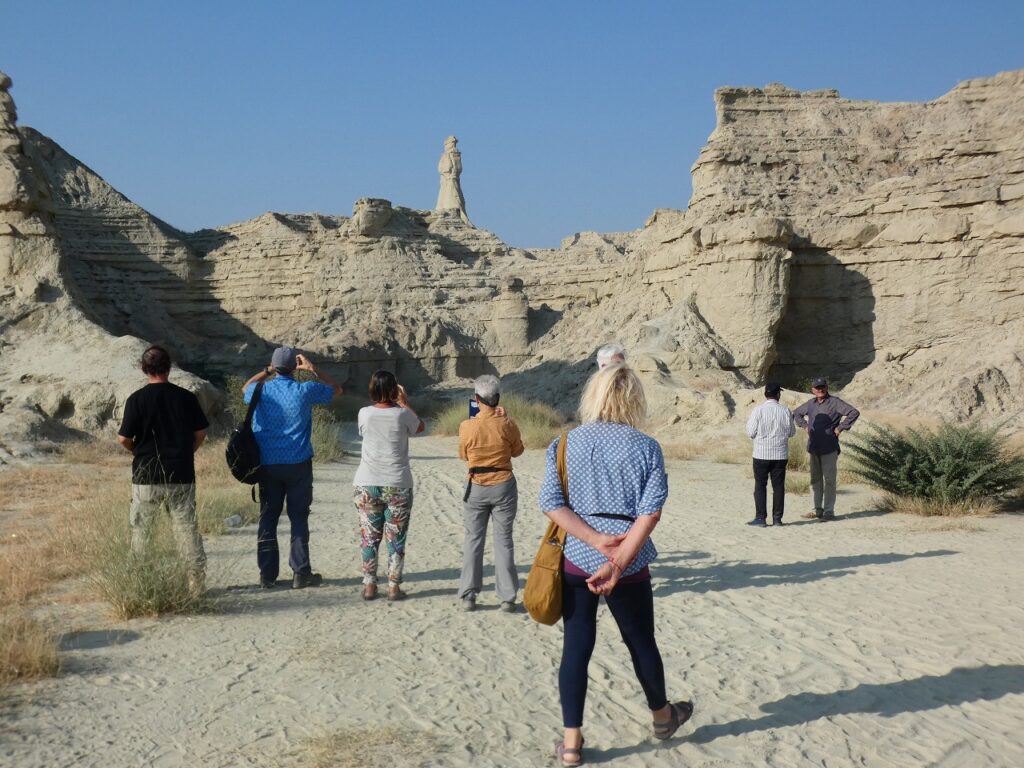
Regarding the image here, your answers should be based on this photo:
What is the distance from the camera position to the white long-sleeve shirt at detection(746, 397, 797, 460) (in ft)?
31.3

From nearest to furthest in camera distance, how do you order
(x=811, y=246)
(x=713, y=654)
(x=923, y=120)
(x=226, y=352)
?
(x=713, y=654)
(x=811, y=246)
(x=923, y=120)
(x=226, y=352)

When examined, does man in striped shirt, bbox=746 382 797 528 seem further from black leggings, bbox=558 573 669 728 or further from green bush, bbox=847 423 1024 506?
black leggings, bbox=558 573 669 728

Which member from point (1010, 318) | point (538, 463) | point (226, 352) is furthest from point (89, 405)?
point (1010, 318)

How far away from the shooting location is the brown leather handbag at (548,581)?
3.41 meters

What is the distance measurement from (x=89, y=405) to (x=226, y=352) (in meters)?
17.6

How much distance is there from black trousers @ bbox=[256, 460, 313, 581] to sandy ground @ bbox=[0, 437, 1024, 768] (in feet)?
0.83

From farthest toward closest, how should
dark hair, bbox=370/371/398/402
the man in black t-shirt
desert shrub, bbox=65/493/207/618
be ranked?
dark hair, bbox=370/371/398/402 < the man in black t-shirt < desert shrub, bbox=65/493/207/618

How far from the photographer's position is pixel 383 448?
6035mm

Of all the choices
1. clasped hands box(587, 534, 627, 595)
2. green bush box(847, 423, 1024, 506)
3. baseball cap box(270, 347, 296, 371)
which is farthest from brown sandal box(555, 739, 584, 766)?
green bush box(847, 423, 1024, 506)

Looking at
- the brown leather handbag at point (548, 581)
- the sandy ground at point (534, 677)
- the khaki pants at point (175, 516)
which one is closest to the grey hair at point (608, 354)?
the brown leather handbag at point (548, 581)

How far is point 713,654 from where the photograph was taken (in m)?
5.14

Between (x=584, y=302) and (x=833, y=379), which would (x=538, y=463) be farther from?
(x=584, y=302)

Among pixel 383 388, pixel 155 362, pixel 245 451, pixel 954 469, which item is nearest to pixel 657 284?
pixel 954 469

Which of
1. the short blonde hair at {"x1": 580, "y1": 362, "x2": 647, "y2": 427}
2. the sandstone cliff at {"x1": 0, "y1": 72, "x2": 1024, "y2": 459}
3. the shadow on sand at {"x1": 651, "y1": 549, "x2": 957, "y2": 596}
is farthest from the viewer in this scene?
the sandstone cliff at {"x1": 0, "y1": 72, "x2": 1024, "y2": 459}
